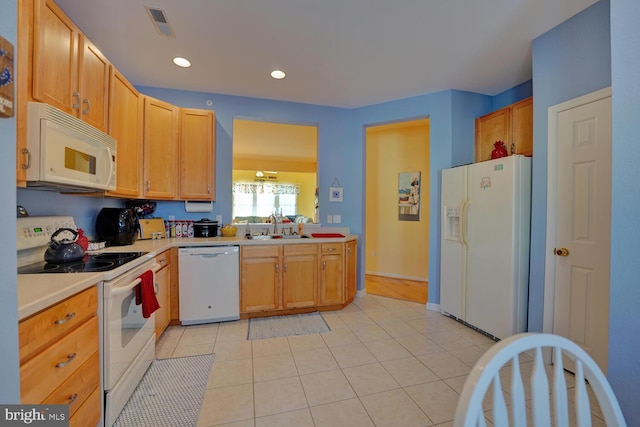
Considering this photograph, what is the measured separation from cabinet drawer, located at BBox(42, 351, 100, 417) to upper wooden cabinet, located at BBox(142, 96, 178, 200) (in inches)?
70.8

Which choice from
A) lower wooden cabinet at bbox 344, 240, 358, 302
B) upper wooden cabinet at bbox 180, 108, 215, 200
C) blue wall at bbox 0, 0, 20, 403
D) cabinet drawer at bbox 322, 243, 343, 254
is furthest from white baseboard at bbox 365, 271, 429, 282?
blue wall at bbox 0, 0, 20, 403

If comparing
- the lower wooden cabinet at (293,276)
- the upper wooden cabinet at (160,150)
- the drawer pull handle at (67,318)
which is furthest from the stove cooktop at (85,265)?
the lower wooden cabinet at (293,276)

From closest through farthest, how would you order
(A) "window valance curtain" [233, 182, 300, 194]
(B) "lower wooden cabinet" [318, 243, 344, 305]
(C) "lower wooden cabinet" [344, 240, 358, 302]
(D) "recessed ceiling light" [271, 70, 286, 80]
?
(D) "recessed ceiling light" [271, 70, 286, 80] → (B) "lower wooden cabinet" [318, 243, 344, 305] → (C) "lower wooden cabinet" [344, 240, 358, 302] → (A) "window valance curtain" [233, 182, 300, 194]

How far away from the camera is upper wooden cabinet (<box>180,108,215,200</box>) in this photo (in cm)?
306

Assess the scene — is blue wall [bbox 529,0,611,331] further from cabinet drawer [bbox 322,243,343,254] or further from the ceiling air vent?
the ceiling air vent

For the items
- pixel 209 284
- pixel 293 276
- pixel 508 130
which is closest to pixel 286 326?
pixel 293 276

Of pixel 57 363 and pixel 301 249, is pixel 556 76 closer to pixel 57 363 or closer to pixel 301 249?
pixel 301 249

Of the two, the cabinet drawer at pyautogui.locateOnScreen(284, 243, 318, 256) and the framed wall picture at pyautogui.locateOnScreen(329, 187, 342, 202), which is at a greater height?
the framed wall picture at pyautogui.locateOnScreen(329, 187, 342, 202)

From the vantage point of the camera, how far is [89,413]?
1.32m

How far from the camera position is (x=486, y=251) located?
8.70ft

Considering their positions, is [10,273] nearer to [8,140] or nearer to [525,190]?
[8,140]

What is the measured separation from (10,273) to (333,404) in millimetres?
1699

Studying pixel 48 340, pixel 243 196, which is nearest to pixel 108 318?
pixel 48 340

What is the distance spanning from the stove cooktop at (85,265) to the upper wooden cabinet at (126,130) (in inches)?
26.4
